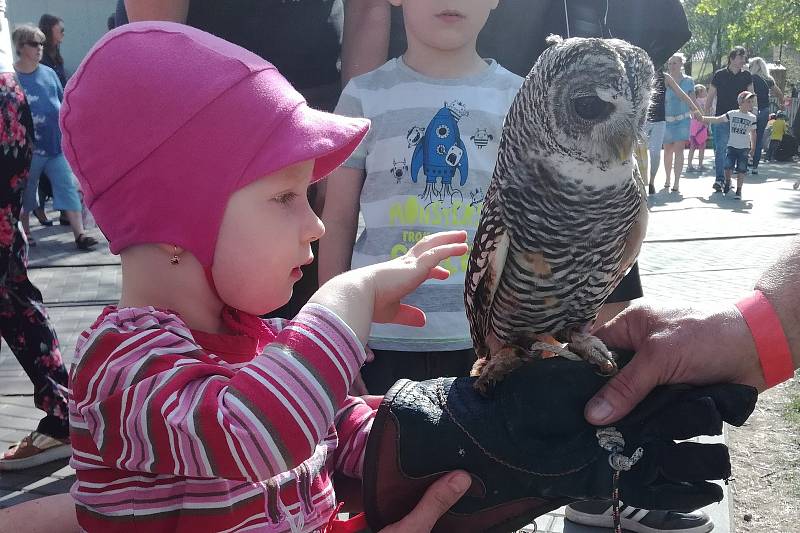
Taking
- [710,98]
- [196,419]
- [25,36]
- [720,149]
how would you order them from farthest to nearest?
[710,98], [720,149], [25,36], [196,419]

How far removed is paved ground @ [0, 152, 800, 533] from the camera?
3.39 m

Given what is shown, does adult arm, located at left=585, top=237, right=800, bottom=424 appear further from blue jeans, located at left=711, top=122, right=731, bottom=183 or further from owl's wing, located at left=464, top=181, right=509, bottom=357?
blue jeans, located at left=711, top=122, right=731, bottom=183

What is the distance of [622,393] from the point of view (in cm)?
135

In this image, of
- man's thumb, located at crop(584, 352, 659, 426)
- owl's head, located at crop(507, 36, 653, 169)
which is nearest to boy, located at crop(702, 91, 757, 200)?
owl's head, located at crop(507, 36, 653, 169)

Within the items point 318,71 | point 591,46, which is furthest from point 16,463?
point 591,46

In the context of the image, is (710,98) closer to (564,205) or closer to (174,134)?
(564,205)

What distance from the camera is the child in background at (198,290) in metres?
1.11

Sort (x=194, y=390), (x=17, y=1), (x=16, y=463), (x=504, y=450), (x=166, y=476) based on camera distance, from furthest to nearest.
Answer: (x=17, y=1) < (x=16, y=463) < (x=504, y=450) < (x=166, y=476) < (x=194, y=390)

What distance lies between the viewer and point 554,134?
1626 millimetres

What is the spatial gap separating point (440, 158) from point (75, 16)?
1890cm

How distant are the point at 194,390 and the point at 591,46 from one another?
1.07m

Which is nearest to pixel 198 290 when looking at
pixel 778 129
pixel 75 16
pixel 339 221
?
pixel 339 221

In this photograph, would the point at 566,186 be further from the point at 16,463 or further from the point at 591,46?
the point at 16,463

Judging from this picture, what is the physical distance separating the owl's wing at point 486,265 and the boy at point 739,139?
11530 mm
